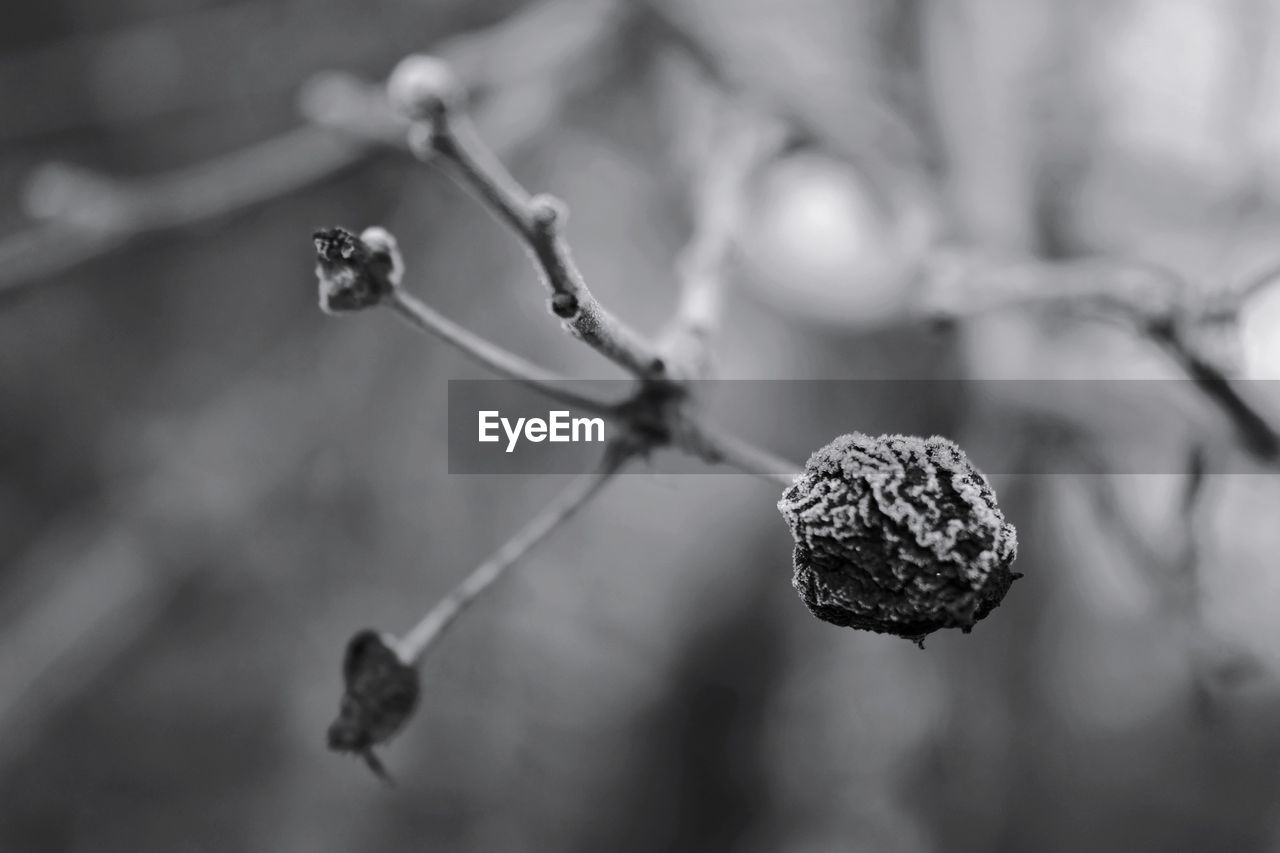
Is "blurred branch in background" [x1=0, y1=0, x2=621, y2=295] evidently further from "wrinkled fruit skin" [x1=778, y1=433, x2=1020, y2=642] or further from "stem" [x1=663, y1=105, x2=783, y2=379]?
"wrinkled fruit skin" [x1=778, y1=433, x2=1020, y2=642]

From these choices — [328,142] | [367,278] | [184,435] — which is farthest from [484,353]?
[184,435]

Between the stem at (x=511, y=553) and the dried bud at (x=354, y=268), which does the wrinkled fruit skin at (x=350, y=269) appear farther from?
the stem at (x=511, y=553)

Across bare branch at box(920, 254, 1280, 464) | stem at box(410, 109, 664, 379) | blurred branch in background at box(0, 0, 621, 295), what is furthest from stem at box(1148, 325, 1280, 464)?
blurred branch in background at box(0, 0, 621, 295)

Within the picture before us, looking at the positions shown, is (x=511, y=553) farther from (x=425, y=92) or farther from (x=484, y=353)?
(x=425, y=92)

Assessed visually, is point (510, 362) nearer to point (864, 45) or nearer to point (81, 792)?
point (864, 45)

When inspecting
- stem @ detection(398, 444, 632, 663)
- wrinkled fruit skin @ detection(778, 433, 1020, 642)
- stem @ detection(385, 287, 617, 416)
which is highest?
stem @ detection(385, 287, 617, 416)

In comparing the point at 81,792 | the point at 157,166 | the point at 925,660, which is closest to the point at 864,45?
the point at 925,660
